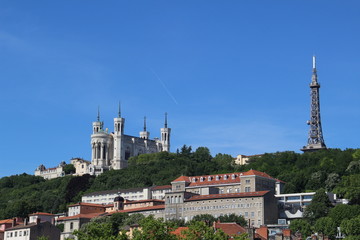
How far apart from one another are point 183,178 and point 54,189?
52536 millimetres

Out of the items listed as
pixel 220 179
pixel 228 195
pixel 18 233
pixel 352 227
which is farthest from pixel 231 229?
pixel 220 179

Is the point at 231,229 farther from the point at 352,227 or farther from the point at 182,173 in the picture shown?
the point at 182,173

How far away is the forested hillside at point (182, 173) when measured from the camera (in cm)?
13825

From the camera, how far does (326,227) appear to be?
10244 centimetres

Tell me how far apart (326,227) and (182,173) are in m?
64.5

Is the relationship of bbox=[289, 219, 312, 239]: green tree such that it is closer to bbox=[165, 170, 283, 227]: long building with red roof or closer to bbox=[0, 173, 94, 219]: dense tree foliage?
bbox=[165, 170, 283, 227]: long building with red roof

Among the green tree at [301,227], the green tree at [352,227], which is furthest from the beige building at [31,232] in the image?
the green tree at [352,227]

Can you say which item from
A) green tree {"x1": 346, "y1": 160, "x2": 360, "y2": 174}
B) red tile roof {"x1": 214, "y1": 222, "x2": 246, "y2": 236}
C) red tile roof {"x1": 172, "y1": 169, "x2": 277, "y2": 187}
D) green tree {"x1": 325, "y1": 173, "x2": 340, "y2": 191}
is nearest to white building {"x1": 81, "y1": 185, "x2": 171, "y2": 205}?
red tile roof {"x1": 172, "y1": 169, "x2": 277, "y2": 187}

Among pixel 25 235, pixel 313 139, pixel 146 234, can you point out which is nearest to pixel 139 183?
pixel 313 139

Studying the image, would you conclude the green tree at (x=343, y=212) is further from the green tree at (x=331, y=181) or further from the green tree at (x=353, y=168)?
the green tree at (x=353, y=168)

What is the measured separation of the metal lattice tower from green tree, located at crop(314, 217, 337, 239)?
247 ft

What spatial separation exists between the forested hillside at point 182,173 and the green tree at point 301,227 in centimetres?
1429

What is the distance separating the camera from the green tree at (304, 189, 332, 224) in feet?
368

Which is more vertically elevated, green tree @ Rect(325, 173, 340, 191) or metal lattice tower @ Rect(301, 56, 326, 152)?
metal lattice tower @ Rect(301, 56, 326, 152)
